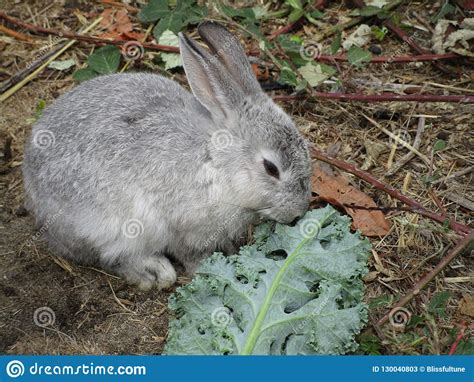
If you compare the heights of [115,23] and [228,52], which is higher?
[228,52]

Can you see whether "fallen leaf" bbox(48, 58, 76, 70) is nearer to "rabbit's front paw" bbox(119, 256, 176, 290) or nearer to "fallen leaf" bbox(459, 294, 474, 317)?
"rabbit's front paw" bbox(119, 256, 176, 290)

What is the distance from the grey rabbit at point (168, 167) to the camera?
4617mm

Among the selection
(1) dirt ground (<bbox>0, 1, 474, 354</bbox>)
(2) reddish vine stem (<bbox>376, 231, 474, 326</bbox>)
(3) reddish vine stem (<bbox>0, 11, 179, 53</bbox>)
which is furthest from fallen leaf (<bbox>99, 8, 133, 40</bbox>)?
(2) reddish vine stem (<bbox>376, 231, 474, 326</bbox>)

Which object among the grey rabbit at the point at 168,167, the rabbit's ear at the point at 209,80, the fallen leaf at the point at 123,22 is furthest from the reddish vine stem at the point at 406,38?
the rabbit's ear at the point at 209,80

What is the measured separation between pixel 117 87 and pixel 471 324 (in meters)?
2.83

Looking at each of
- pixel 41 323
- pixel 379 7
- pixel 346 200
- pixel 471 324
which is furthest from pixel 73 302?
pixel 379 7

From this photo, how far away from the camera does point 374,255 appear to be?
4922 millimetres

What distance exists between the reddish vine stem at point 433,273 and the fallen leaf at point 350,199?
572mm

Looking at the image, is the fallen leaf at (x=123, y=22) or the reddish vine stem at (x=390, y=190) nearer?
the reddish vine stem at (x=390, y=190)

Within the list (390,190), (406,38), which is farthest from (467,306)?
(406,38)

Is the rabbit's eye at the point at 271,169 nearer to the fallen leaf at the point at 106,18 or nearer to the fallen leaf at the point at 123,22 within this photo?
the fallen leaf at the point at 123,22

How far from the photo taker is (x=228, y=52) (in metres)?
4.71

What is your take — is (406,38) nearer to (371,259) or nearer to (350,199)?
(350,199)

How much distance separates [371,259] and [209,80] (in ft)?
5.34
